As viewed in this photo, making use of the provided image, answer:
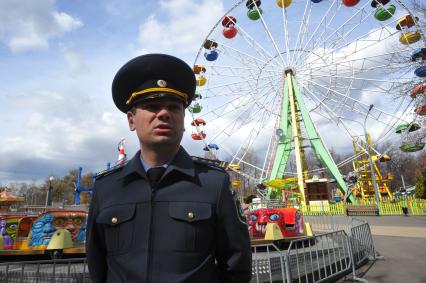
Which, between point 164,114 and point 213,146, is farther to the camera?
point 213,146

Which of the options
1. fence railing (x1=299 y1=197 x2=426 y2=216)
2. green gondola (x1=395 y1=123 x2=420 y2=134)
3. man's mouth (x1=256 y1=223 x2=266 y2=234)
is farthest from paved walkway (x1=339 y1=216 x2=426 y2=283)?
fence railing (x1=299 y1=197 x2=426 y2=216)

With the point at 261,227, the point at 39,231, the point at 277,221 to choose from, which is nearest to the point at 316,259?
the point at 277,221

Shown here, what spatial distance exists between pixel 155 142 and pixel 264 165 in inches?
854

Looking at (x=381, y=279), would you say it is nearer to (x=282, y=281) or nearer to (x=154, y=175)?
(x=282, y=281)

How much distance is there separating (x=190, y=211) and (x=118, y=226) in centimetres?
38

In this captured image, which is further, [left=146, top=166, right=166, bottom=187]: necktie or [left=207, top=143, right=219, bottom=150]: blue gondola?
[left=207, top=143, right=219, bottom=150]: blue gondola

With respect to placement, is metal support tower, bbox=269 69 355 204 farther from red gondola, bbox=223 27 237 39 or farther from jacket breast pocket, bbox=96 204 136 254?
jacket breast pocket, bbox=96 204 136 254

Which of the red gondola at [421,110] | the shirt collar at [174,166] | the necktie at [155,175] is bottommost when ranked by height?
the necktie at [155,175]

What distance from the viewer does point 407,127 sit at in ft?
53.7

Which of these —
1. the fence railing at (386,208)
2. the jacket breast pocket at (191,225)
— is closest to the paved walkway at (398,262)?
the jacket breast pocket at (191,225)

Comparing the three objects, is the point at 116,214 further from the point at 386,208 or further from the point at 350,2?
the point at 386,208

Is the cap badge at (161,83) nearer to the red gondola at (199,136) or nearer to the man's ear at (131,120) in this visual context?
the man's ear at (131,120)

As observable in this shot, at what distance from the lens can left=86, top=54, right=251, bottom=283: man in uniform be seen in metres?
1.40

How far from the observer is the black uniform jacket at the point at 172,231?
1391mm
